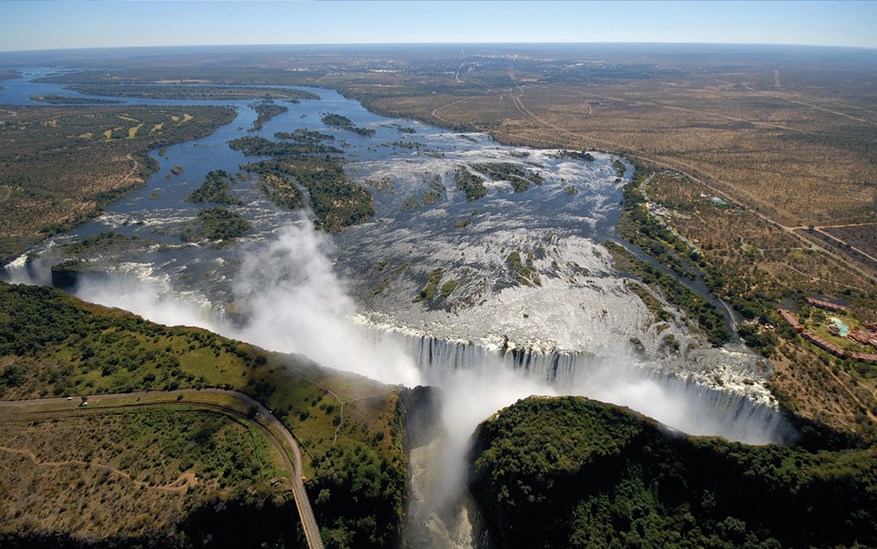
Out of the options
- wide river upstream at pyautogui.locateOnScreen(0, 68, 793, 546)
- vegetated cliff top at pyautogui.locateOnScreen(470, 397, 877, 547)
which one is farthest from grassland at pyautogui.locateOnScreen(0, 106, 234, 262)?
vegetated cliff top at pyautogui.locateOnScreen(470, 397, 877, 547)

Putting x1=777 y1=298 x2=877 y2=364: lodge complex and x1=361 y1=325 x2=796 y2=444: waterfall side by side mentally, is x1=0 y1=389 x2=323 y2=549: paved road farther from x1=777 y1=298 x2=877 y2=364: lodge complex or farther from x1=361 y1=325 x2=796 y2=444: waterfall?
x1=777 y1=298 x2=877 y2=364: lodge complex

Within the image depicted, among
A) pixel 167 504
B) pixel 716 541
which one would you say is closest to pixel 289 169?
pixel 167 504

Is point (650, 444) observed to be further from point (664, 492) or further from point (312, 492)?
point (312, 492)

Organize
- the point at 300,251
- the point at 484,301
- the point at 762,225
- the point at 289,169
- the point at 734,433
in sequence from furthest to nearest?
the point at 289,169, the point at 762,225, the point at 300,251, the point at 484,301, the point at 734,433

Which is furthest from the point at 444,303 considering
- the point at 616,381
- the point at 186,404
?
the point at 186,404

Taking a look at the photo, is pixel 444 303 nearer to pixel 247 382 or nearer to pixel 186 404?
pixel 247 382

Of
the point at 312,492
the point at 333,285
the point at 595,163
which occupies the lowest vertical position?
the point at 312,492

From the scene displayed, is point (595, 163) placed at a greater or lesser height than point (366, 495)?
greater
